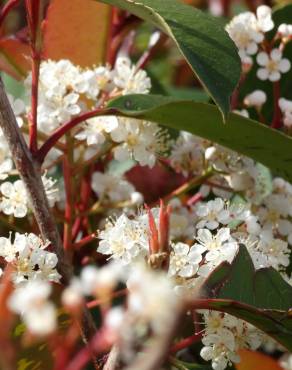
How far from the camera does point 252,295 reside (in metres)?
1.00

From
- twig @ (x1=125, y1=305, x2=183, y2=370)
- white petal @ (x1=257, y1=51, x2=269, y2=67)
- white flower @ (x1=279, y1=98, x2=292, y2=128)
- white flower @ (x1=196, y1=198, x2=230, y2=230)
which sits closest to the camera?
twig @ (x1=125, y1=305, x2=183, y2=370)

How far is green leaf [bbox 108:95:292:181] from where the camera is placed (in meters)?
1.07

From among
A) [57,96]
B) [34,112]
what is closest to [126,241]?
[34,112]

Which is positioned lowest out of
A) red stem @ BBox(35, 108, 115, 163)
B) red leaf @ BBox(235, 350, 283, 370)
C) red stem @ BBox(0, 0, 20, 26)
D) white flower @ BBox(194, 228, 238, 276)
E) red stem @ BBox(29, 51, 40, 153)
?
red leaf @ BBox(235, 350, 283, 370)

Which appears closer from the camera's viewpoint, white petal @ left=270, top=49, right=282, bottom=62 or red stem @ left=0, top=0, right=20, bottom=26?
red stem @ left=0, top=0, right=20, bottom=26

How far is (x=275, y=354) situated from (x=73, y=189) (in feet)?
1.54

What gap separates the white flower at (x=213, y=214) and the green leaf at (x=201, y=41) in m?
0.23

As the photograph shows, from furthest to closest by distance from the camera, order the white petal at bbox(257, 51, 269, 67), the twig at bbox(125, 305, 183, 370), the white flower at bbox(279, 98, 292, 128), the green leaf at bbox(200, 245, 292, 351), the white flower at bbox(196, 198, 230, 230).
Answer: the white petal at bbox(257, 51, 269, 67), the white flower at bbox(279, 98, 292, 128), the white flower at bbox(196, 198, 230, 230), the green leaf at bbox(200, 245, 292, 351), the twig at bbox(125, 305, 183, 370)

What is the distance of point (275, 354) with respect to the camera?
1442mm

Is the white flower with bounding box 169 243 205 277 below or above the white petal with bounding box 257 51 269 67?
above

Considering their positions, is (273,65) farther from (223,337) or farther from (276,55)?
(223,337)

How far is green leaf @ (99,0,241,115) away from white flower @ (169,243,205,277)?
17 centimetres

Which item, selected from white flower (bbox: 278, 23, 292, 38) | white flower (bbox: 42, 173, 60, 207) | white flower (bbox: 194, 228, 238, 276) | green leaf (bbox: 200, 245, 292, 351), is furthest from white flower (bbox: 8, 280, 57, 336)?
white flower (bbox: 278, 23, 292, 38)

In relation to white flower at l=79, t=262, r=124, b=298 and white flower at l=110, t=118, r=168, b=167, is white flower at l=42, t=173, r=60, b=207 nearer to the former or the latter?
white flower at l=110, t=118, r=168, b=167
